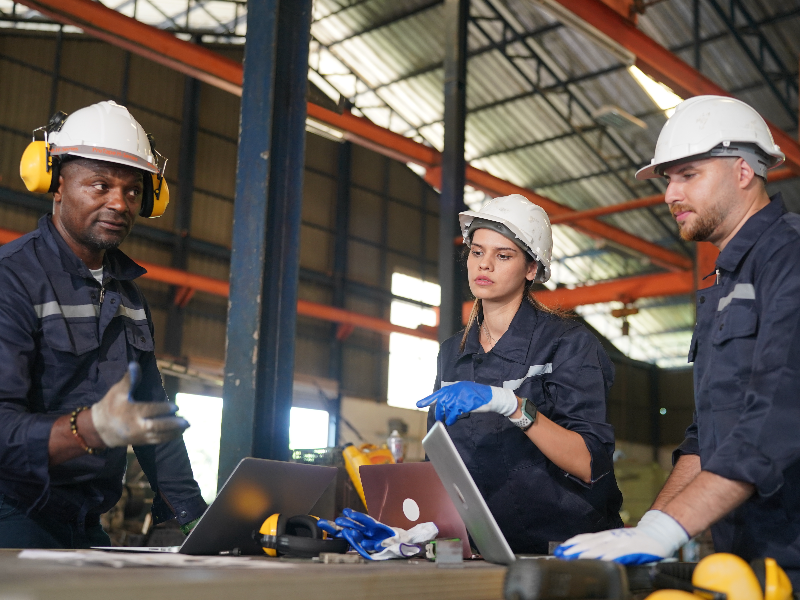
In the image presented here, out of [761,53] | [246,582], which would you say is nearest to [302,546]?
[246,582]

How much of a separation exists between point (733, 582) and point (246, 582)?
92cm

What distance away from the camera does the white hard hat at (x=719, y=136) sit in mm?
2141

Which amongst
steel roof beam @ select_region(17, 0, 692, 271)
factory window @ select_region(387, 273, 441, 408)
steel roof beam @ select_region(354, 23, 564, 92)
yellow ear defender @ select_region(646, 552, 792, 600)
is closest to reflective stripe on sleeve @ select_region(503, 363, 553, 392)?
yellow ear defender @ select_region(646, 552, 792, 600)

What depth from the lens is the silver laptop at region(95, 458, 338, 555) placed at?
1.90 m

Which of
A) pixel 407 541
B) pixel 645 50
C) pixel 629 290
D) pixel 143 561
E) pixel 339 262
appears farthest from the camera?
pixel 339 262

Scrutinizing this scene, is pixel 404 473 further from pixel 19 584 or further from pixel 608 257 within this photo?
pixel 608 257

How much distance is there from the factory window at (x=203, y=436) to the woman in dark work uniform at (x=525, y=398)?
10942mm

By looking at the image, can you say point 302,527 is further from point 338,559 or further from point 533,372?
point 533,372

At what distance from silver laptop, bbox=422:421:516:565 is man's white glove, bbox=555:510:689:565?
0.21 meters

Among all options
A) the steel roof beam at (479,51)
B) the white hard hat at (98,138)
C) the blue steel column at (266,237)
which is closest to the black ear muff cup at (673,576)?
the blue steel column at (266,237)

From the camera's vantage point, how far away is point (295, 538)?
1.90m

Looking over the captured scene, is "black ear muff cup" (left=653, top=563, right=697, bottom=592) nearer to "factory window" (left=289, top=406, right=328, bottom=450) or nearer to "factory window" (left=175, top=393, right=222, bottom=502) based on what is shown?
"factory window" (left=175, top=393, right=222, bottom=502)

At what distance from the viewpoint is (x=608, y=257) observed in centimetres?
1825

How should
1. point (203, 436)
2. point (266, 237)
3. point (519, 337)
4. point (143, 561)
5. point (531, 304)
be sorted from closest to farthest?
point (143, 561) < point (519, 337) < point (531, 304) < point (266, 237) < point (203, 436)
